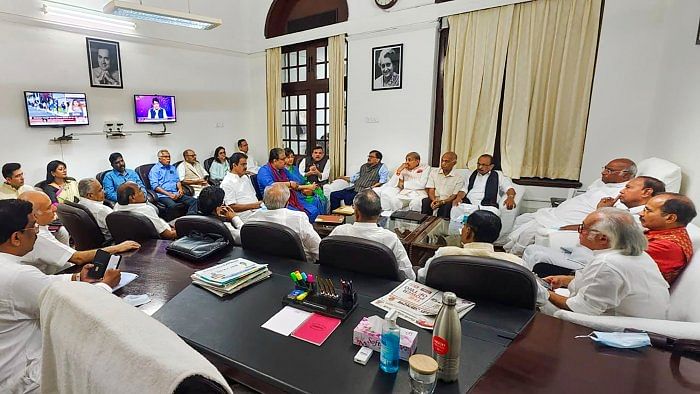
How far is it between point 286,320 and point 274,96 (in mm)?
6075

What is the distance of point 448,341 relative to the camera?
103 centimetres

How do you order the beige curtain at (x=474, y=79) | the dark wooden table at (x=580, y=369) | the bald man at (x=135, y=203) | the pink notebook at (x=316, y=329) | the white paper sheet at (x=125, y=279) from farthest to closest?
the beige curtain at (x=474, y=79) < the bald man at (x=135, y=203) < the white paper sheet at (x=125, y=279) < the pink notebook at (x=316, y=329) < the dark wooden table at (x=580, y=369)

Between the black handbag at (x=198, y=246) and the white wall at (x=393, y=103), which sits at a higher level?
the white wall at (x=393, y=103)

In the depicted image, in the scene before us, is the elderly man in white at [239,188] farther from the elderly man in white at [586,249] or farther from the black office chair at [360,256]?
the elderly man in white at [586,249]

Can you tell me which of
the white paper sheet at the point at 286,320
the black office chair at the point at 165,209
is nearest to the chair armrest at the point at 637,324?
the white paper sheet at the point at 286,320

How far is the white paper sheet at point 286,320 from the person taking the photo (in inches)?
50.9

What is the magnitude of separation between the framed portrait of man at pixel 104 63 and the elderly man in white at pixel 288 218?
14.4 ft

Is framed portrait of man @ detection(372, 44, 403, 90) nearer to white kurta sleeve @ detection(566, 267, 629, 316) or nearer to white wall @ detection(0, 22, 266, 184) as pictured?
white wall @ detection(0, 22, 266, 184)

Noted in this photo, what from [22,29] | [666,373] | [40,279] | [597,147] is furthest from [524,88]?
[22,29]

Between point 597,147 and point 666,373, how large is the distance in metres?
3.63

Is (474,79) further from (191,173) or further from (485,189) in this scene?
(191,173)

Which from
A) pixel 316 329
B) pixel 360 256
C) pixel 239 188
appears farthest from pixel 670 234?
A: pixel 239 188

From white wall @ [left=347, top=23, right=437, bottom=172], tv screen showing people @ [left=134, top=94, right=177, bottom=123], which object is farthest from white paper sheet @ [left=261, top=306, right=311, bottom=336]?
tv screen showing people @ [left=134, top=94, right=177, bottom=123]

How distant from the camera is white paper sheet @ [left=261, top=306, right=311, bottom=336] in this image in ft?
4.25
